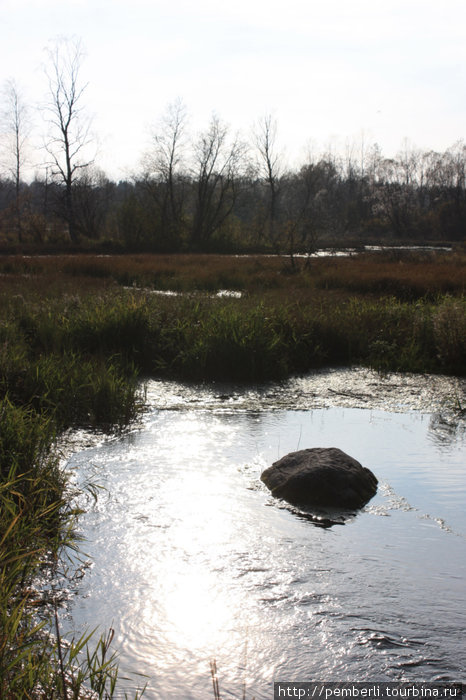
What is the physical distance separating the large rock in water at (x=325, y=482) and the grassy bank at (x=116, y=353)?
1700 mm

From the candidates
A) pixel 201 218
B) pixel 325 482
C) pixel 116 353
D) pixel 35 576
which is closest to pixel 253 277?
pixel 116 353

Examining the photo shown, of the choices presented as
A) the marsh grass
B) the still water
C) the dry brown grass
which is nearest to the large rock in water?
the still water

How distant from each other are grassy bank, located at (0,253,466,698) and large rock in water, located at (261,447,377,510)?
170cm

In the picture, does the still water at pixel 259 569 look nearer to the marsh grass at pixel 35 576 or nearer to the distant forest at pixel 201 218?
the marsh grass at pixel 35 576

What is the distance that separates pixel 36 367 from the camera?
23.9 feet

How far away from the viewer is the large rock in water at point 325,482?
4.89 m

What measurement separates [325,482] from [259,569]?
1258 mm

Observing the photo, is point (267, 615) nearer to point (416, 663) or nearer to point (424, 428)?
point (416, 663)

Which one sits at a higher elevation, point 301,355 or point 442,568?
point 301,355

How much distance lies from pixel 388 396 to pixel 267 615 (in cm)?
534

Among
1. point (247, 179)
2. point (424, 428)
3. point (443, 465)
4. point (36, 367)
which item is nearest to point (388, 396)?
point (424, 428)

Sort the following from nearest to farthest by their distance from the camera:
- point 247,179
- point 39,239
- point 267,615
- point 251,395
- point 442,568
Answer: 1. point 267,615
2. point 442,568
3. point 251,395
4. point 39,239
5. point 247,179

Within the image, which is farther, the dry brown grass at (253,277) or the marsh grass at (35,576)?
the dry brown grass at (253,277)

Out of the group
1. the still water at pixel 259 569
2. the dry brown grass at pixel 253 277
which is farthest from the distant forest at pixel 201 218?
the still water at pixel 259 569
